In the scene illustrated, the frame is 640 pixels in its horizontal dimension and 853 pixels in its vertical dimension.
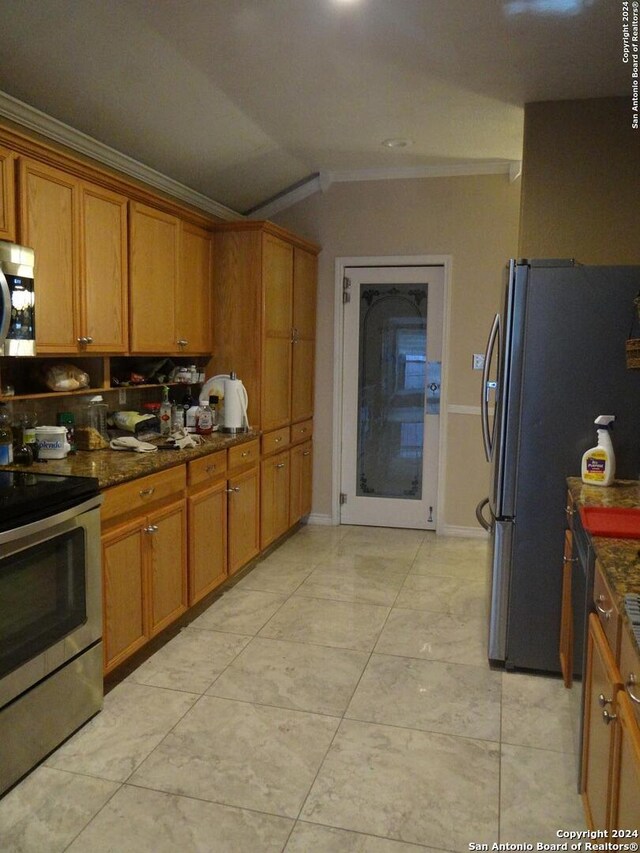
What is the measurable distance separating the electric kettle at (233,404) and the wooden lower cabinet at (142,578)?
843 mm

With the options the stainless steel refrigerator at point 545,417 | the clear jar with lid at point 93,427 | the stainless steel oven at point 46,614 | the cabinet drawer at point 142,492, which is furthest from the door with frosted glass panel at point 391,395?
the stainless steel oven at point 46,614

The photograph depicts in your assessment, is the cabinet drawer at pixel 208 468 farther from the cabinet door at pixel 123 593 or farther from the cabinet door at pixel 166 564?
the cabinet door at pixel 123 593

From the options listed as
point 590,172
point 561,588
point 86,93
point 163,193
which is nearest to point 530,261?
point 590,172

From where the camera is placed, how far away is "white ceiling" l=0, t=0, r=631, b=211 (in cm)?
243

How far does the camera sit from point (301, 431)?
193 inches

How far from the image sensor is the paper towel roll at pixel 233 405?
152 inches

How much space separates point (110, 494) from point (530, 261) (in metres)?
1.89

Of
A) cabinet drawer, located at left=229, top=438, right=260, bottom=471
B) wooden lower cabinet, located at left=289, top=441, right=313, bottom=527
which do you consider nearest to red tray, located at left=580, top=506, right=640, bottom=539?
cabinet drawer, located at left=229, top=438, right=260, bottom=471

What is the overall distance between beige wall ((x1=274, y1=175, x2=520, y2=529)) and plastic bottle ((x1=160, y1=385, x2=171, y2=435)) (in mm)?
Answer: 1581

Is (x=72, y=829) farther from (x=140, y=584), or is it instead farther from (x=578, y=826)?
(x=578, y=826)

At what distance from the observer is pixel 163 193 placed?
4.11 m

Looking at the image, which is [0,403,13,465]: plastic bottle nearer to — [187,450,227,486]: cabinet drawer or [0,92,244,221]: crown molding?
[187,450,227,486]: cabinet drawer

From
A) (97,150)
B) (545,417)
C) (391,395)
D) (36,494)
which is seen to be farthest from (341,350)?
(36,494)

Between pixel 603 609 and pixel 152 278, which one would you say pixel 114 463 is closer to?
pixel 152 278
